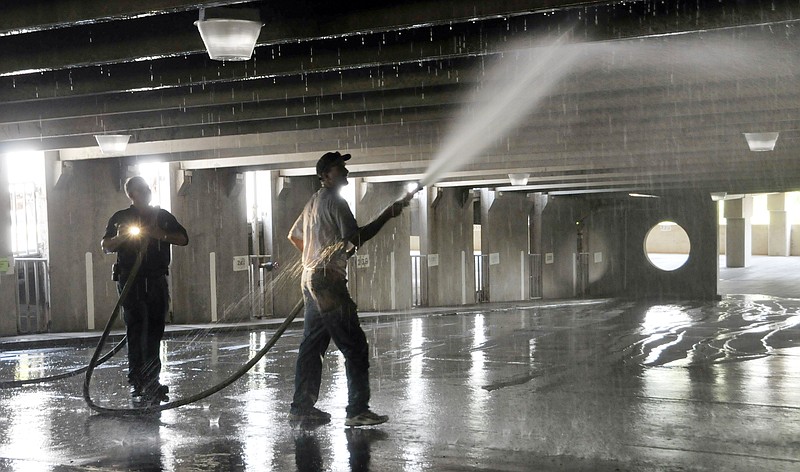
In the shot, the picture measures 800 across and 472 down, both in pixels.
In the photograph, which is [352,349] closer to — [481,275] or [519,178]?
[519,178]

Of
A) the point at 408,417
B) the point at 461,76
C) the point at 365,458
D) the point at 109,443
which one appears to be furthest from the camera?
the point at 461,76

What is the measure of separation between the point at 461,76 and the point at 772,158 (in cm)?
913

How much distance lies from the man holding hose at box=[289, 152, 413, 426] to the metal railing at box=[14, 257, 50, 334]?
925 cm

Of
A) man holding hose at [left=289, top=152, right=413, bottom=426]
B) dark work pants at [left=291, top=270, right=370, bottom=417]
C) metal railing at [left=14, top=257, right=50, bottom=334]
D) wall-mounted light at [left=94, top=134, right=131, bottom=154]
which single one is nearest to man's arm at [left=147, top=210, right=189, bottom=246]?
man holding hose at [left=289, top=152, right=413, bottom=426]

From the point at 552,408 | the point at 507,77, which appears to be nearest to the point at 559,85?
the point at 507,77

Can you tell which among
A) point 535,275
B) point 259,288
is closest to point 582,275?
point 535,275

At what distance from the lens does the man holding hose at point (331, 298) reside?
716 cm

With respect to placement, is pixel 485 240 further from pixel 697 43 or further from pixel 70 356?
pixel 697 43

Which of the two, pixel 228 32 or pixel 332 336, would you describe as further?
pixel 332 336

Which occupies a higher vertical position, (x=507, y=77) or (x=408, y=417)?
(x=507, y=77)

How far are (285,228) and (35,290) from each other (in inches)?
206

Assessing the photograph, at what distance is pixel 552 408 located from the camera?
25.7ft

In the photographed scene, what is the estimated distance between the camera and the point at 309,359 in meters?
7.46

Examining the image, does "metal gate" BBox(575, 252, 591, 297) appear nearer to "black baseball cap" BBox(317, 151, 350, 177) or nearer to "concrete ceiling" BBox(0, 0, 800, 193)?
"concrete ceiling" BBox(0, 0, 800, 193)
